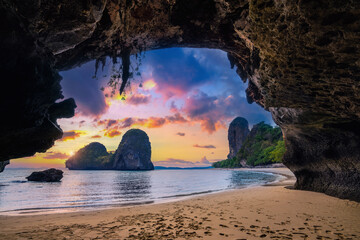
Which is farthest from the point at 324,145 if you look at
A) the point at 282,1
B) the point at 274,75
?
the point at 282,1

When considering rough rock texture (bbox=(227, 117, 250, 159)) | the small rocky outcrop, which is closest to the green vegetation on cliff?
rough rock texture (bbox=(227, 117, 250, 159))

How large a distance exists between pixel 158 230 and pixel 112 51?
8.95 meters

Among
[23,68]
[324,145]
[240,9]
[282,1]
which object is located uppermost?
[240,9]

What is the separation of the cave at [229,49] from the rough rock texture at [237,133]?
500ft

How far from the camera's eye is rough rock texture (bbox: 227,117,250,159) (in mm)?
157500

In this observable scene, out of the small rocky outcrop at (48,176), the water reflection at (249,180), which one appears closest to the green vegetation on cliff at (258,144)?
the water reflection at (249,180)

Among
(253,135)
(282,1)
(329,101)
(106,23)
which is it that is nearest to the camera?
(282,1)

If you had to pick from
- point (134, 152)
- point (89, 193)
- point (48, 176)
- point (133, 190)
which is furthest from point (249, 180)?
point (134, 152)

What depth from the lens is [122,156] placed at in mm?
144250

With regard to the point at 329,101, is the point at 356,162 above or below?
below

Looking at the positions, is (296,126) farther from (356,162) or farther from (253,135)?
(253,135)

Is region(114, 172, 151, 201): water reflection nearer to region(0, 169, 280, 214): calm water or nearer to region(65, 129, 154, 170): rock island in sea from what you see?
region(0, 169, 280, 214): calm water

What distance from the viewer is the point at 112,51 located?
10031mm

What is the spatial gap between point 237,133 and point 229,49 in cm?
15942
